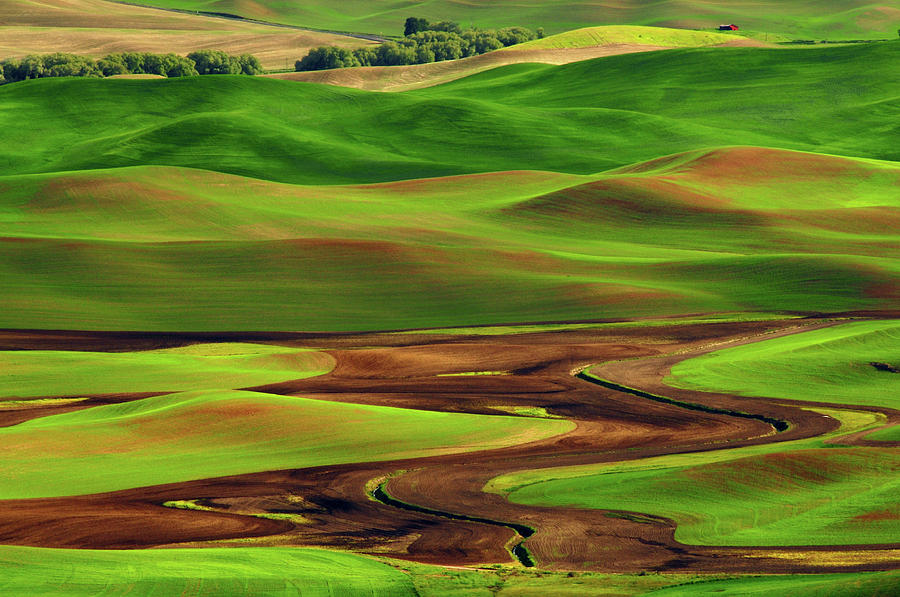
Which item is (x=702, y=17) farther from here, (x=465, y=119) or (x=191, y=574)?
(x=191, y=574)

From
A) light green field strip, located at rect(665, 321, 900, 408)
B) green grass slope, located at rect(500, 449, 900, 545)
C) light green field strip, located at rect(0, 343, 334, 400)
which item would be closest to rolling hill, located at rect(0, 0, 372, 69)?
light green field strip, located at rect(0, 343, 334, 400)

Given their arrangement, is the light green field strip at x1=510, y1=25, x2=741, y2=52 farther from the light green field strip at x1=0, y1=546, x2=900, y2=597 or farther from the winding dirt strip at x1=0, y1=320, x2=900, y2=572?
the light green field strip at x1=0, y1=546, x2=900, y2=597

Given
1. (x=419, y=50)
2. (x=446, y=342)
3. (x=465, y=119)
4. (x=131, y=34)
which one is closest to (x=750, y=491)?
(x=446, y=342)

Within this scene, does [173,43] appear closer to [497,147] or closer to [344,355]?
[497,147]

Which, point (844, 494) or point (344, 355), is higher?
point (844, 494)

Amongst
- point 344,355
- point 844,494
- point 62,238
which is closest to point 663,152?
point 62,238

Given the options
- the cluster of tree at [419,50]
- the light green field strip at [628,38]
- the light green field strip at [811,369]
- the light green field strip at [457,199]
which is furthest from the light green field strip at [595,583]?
the light green field strip at [628,38]
